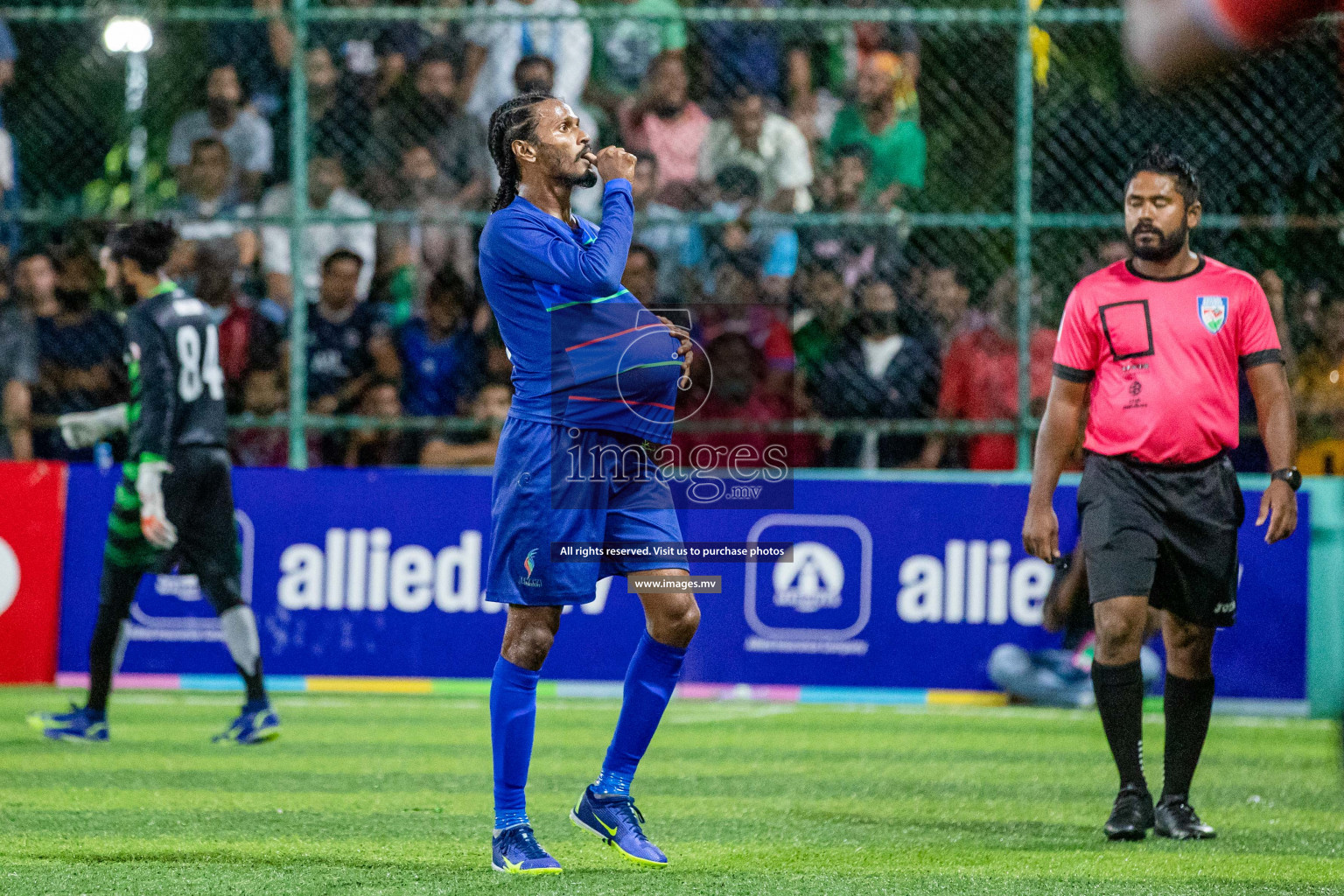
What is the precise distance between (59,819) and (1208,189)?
23.6 ft

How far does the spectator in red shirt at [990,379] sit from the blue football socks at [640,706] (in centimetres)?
508

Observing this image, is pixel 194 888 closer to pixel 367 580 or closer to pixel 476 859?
pixel 476 859

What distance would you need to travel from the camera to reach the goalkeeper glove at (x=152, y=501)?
766 cm

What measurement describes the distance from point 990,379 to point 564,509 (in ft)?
18.2

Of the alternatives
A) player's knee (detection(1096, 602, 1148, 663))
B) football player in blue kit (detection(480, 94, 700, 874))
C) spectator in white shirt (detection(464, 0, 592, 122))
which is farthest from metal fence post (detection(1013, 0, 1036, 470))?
football player in blue kit (detection(480, 94, 700, 874))

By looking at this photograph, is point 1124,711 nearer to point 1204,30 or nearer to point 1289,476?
point 1289,476

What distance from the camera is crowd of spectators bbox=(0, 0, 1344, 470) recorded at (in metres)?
10.1

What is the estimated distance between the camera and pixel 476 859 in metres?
5.23

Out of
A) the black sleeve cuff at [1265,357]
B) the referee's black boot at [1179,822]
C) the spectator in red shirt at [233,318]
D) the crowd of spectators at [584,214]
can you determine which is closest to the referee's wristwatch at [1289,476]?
the black sleeve cuff at [1265,357]

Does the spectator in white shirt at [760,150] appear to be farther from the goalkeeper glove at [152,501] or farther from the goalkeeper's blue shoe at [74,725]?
the goalkeeper's blue shoe at [74,725]

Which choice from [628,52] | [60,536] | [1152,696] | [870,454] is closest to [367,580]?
[60,536]

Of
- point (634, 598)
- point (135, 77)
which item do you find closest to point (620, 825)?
point (634, 598)

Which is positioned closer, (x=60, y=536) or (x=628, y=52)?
(x=60, y=536)

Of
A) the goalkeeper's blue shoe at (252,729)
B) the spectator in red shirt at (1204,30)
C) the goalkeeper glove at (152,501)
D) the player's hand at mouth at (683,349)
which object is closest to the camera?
the spectator in red shirt at (1204,30)
